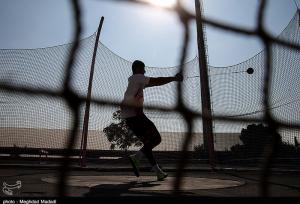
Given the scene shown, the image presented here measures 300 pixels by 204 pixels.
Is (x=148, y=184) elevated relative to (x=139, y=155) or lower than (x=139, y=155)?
lower

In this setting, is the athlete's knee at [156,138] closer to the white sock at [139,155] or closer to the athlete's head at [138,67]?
the white sock at [139,155]

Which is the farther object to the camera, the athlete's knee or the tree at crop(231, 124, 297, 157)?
the tree at crop(231, 124, 297, 157)

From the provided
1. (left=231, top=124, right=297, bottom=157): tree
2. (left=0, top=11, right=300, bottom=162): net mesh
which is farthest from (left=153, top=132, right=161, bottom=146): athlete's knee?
(left=231, top=124, right=297, bottom=157): tree

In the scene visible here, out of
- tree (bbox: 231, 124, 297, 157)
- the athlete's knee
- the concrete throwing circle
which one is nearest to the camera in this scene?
the concrete throwing circle

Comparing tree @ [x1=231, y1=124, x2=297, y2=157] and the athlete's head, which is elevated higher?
the athlete's head

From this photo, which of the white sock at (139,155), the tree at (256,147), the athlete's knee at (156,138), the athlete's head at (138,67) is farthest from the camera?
the tree at (256,147)

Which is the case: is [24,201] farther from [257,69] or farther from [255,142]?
[255,142]

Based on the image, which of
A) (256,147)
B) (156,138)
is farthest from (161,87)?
(256,147)

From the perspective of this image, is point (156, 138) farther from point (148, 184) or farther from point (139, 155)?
point (148, 184)

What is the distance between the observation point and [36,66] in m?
6.14

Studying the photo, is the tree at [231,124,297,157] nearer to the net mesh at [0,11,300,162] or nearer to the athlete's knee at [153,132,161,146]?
the net mesh at [0,11,300,162]

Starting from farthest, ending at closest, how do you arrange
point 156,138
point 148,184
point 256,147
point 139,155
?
point 256,147 < point 139,155 < point 156,138 < point 148,184

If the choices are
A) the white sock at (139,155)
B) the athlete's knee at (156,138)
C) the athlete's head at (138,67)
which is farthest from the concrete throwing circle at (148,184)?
the athlete's head at (138,67)

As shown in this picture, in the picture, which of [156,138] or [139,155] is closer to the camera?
[156,138]
